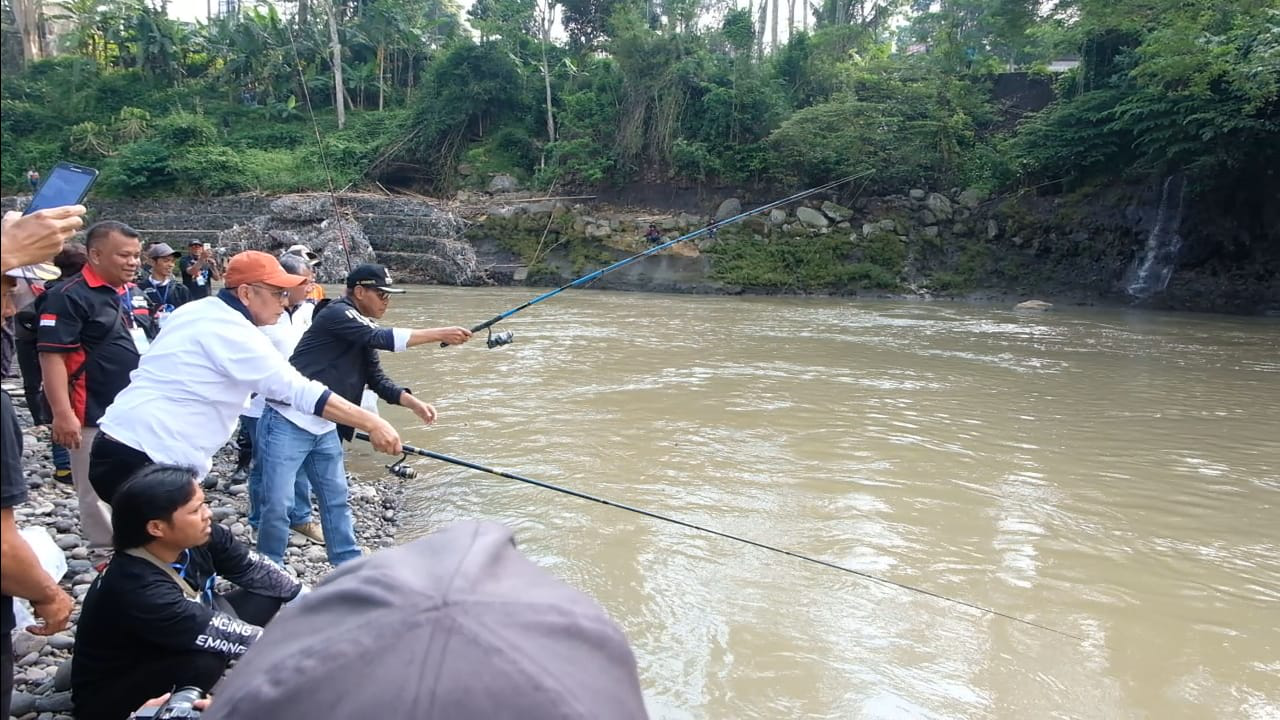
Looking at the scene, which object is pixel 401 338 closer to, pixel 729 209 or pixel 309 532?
pixel 309 532

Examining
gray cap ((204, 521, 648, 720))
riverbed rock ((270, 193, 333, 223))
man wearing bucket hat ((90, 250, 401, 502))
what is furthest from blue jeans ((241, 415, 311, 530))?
riverbed rock ((270, 193, 333, 223))

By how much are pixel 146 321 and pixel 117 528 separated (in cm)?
399

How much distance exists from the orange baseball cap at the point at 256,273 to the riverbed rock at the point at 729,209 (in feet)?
66.0

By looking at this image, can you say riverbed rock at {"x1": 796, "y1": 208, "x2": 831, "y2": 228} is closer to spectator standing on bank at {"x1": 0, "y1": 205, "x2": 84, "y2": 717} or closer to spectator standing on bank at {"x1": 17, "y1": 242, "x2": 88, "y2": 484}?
spectator standing on bank at {"x1": 17, "y1": 242, "x2": 88, "y2": 484}

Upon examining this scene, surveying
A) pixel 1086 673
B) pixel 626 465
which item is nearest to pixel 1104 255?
pixel 626 465

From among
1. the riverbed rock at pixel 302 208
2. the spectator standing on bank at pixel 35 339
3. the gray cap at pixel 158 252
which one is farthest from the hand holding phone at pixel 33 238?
the riverbed rock at pixel 302 208

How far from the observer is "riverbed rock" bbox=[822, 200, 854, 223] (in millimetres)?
22047

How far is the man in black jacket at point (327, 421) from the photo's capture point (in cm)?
393

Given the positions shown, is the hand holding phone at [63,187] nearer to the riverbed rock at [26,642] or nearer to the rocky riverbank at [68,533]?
the rocky riverbank at [68,533]

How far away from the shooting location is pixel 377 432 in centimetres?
328

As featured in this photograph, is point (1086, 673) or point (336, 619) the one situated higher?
point (336, 619)

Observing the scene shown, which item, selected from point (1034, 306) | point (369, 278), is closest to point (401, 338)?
point (369, 278)

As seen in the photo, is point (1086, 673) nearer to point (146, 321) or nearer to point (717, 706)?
point (717, 706)

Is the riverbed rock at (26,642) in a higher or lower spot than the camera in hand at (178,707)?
lower
